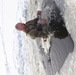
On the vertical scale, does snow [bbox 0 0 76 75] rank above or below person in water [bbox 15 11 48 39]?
below

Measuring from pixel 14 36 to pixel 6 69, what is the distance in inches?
15.9

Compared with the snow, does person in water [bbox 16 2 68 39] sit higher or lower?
higher

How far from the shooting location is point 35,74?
7.75 ft

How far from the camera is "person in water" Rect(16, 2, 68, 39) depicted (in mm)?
1350

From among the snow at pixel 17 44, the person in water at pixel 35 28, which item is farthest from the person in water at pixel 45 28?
the snow at pixel 17 44

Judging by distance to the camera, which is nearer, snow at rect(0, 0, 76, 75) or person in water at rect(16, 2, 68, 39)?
person in water at rect(16, 2, 68, 39)

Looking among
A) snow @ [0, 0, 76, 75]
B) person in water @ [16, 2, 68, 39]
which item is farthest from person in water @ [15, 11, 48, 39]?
snow @ [0, 0, 76, 75]

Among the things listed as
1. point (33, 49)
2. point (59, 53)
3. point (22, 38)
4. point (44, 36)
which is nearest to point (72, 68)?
point (59, 53)

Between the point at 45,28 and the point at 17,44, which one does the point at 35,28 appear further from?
the point at 17,44

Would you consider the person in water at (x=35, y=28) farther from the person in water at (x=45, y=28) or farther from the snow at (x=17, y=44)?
the snow at (x=17, y=44)

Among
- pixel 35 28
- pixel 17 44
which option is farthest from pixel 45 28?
pixel 17 44

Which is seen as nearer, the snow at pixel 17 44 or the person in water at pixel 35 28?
the person in water at pixel 35 28

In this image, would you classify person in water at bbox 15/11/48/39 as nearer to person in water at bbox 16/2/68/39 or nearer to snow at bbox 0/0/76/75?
person in water at bbox 16/2/68/39

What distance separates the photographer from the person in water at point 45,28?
1350mm
